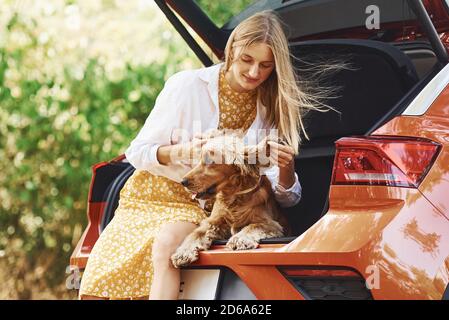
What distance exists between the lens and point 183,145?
326 centimetres

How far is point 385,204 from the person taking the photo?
8.55 ft

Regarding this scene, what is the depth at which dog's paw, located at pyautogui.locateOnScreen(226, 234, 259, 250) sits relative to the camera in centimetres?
283

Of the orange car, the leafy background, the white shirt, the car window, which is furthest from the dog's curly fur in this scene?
the leafy background

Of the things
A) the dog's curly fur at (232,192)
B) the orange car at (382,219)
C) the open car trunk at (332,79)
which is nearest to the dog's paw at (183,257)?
the orange car at (382,219)

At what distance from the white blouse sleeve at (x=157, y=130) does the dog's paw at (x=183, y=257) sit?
45 cm

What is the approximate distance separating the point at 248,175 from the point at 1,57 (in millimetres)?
4025

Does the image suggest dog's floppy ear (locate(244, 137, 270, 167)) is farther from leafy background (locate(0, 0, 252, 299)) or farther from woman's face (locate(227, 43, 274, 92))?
leafy background (locate(0, 0, 252, 299))

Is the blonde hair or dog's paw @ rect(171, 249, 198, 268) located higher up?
the blonde hair

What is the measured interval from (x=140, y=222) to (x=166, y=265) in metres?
0.32

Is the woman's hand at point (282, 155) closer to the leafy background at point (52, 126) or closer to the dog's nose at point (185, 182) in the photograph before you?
the dog's nose at point (185, 182)

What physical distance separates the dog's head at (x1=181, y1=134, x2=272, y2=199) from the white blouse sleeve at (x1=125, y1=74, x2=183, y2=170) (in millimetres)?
179

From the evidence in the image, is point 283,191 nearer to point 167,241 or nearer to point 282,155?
point 282,155

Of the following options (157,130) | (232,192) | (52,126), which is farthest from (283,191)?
(52,126)

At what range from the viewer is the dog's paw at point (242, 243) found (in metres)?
2.83
